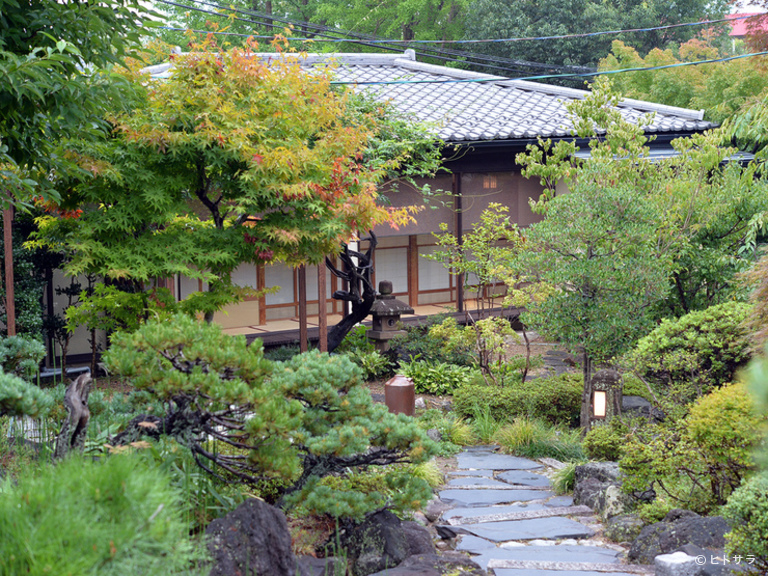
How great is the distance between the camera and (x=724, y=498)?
5.96m

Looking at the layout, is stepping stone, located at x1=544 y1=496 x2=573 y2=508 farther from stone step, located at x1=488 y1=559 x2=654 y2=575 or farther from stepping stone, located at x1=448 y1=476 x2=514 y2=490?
stone step, located at x1=488 y1=559 x2=654 y2=575

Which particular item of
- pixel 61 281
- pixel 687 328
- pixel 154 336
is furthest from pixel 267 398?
pixel 61 281

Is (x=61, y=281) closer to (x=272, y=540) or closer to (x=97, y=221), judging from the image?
(x=97, y=221)

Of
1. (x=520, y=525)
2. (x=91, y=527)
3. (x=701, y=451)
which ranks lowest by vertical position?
(x=520, y=525)

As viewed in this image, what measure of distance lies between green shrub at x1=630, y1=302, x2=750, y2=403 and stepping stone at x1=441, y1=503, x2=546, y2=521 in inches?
73.8

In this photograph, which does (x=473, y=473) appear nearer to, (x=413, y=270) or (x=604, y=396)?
(x=604, y=396)

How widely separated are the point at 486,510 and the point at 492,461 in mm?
1917

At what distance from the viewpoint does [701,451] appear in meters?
5.80

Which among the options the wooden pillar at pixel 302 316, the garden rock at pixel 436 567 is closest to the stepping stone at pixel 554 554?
the garden rock at pixel 436 567

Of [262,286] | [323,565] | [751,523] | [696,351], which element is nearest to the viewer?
[751,523]

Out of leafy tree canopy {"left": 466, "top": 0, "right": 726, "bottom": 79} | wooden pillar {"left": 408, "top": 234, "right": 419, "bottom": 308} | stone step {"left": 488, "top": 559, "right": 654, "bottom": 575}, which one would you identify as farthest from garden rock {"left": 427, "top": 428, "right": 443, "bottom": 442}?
leafy tree canopy {"left": 466, "top": 0, "right": 726, "bottom": 79}

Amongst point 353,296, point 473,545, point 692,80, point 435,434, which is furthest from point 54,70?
point 692,80

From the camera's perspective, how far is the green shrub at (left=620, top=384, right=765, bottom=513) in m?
5.41

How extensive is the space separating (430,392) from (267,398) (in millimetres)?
7836
